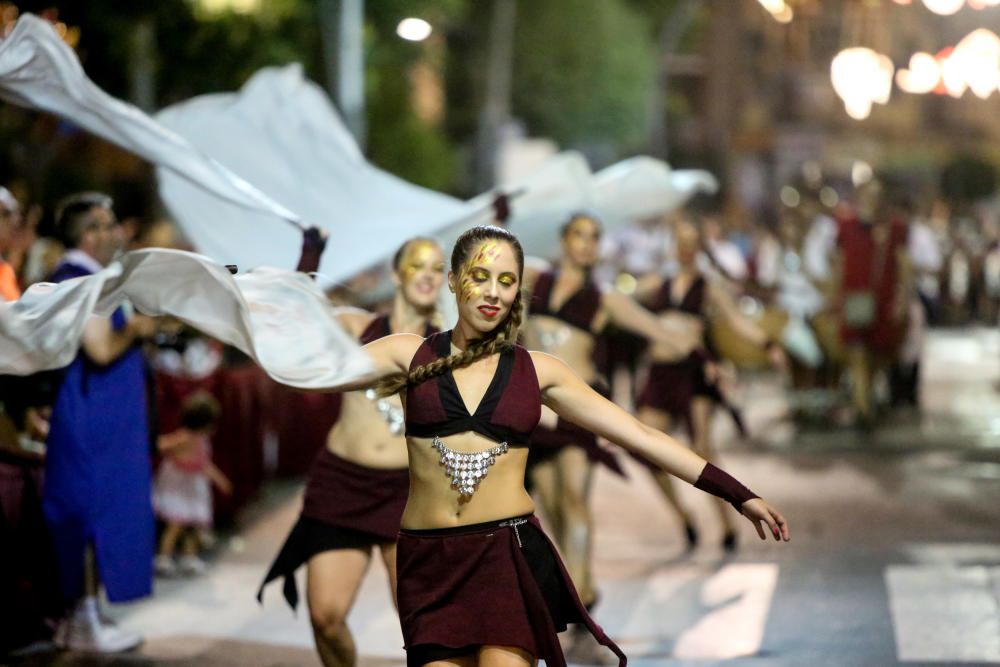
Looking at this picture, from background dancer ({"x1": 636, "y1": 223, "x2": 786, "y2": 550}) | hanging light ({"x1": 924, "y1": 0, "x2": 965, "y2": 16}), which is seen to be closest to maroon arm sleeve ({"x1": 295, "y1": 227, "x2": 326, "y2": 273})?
background dancer ({"x1": 636, "y1": 223, "x2": 786, "y2": 550})

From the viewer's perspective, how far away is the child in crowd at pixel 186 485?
10.6m

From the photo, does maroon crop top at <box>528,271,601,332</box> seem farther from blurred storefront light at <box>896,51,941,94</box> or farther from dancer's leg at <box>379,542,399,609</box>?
blurred storefront light at <box>896,51,941,94</box>

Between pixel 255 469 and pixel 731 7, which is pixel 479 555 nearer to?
pixel 255 469

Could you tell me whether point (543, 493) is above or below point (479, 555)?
below

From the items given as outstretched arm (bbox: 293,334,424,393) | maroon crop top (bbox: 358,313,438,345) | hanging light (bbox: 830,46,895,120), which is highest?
hanging light (bbox: 830,46,895,120)

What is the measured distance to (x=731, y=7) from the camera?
76.4m

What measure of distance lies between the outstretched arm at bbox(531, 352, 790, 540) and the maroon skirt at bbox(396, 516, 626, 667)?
0.41 m

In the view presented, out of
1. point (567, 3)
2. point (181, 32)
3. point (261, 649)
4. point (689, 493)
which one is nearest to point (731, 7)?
point (567, 3)

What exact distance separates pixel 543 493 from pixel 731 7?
69.8 metres

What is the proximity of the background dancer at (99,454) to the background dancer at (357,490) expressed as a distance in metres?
1.17

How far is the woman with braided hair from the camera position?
5207mm

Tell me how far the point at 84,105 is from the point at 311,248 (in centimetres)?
110

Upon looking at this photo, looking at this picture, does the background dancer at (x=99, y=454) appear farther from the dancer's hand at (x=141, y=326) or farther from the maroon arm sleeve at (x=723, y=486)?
the maroon arm sleeve at (x=723, y=486)

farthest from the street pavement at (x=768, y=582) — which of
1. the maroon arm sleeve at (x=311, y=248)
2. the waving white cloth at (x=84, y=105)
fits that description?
the waving white cloth at (x=84, y=105)
